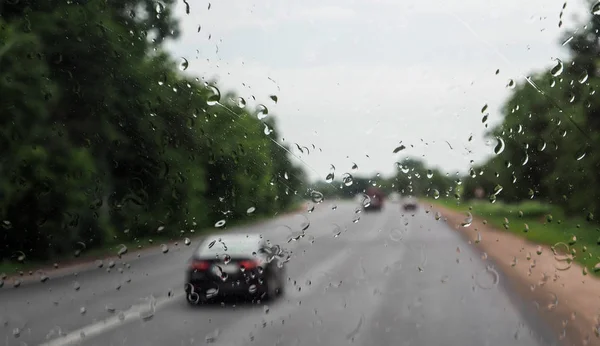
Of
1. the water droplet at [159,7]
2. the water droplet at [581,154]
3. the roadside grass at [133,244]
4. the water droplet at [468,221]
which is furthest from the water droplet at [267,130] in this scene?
the water droplet at [581,154]

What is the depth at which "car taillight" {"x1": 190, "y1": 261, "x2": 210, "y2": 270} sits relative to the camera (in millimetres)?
3826

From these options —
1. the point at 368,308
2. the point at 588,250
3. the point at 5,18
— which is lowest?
the point at 588,250

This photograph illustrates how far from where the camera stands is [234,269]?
3.96 metres

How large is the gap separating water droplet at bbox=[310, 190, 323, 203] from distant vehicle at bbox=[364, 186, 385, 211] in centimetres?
22

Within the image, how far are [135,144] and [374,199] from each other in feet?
3.86

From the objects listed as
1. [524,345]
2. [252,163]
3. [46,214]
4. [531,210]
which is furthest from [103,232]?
[524,345]

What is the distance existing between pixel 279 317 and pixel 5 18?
2.38 metres

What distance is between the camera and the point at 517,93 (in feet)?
12.0

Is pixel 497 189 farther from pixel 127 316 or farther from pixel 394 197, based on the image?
pixel 127 316

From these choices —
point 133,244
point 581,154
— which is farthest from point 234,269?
point 581,154

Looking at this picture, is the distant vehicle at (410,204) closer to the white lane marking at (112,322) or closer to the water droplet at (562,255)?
the water droplet at (562,255)

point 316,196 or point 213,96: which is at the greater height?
point 213,96

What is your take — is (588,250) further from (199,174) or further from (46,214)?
(46,214)

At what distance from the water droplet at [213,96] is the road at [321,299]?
0.62 meters
